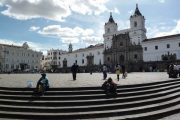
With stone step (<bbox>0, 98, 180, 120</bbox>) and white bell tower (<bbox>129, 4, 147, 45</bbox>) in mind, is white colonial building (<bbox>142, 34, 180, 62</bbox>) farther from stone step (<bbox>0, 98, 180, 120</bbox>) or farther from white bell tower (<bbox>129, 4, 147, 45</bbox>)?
stone step (<bbox>0, 98, 180, 120</bbox>)

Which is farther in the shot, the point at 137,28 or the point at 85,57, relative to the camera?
the point at 85,57

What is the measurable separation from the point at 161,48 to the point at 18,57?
54.8 metres

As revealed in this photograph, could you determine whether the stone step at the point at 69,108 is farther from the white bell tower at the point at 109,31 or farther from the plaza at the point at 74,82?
the white bell tower at the point at 109,31

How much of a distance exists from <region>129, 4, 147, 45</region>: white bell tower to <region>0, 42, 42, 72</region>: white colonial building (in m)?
41.6

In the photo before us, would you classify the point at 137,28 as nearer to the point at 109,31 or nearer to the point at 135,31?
the point at 135,31

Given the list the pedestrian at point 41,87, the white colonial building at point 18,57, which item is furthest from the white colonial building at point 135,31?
the pedestrian at point 41,87

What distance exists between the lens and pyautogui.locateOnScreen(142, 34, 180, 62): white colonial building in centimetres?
6206

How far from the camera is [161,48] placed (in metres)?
65.2

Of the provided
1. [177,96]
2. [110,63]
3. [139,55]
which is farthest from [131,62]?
[177,96]

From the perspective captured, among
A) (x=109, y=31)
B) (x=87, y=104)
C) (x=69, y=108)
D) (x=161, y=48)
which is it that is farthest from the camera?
(x=109, y=31)

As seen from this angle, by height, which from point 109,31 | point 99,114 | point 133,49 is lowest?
point 99,114

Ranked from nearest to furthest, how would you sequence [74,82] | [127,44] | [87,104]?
[87,104] → [74,82] → [127,44]

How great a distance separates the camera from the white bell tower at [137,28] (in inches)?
2788

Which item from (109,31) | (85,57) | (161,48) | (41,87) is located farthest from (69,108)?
(85,57)
